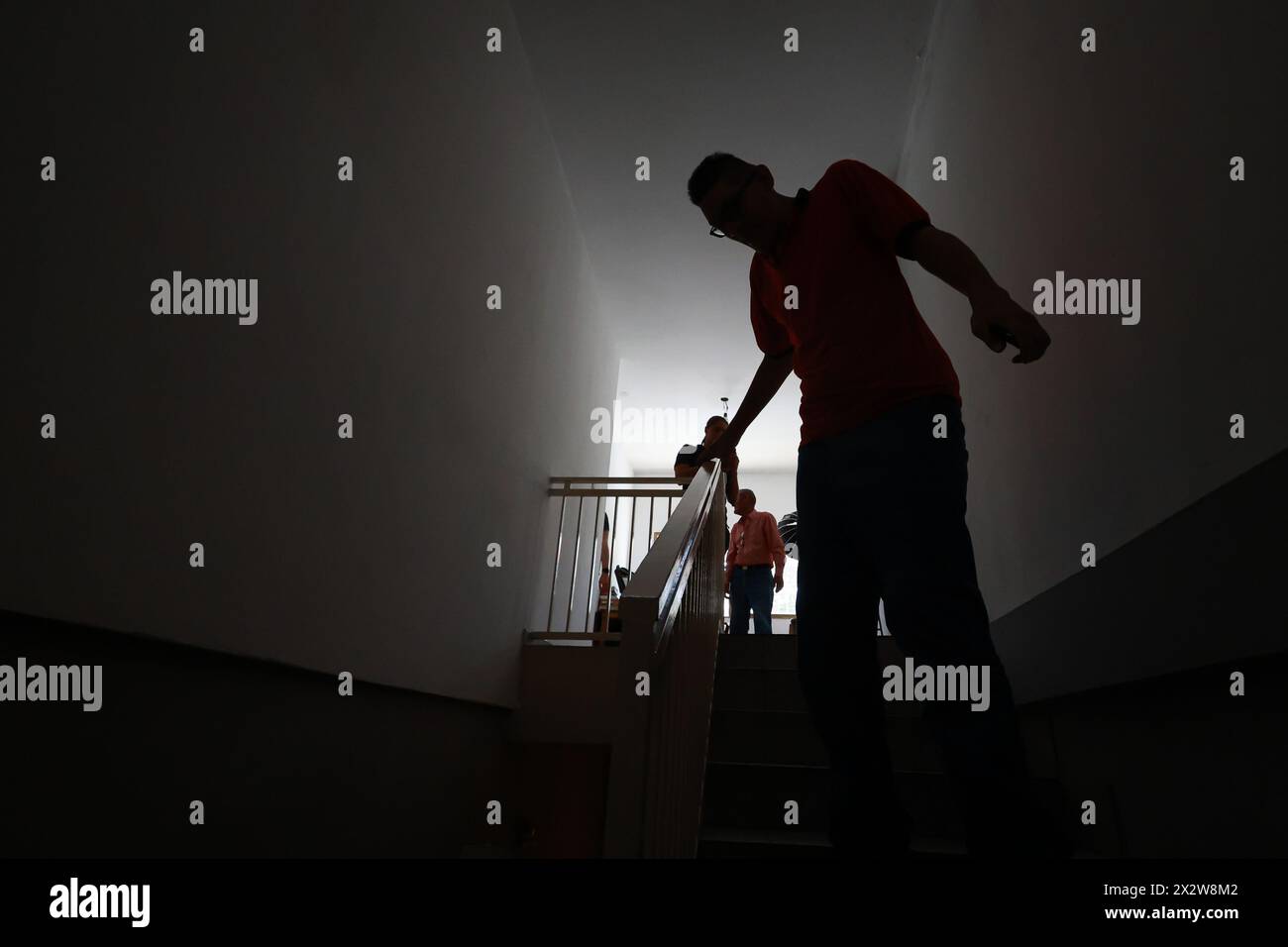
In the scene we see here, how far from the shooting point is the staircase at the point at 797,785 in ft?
5.32

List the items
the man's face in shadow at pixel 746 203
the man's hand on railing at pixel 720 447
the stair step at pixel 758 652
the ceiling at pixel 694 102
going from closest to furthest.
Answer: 1. the man's face in shadow at pixel 746 203
2. the man's hand on railing at pixel 720 447
3. the stair step at pixel 758 652
4. the ceiling at pixel 694 102

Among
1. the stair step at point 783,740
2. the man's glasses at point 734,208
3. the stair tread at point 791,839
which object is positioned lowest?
the stair tread at point 791,839

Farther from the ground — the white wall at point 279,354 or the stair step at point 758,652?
the white wall at point 279,354

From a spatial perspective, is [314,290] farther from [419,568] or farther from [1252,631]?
[1252,631]

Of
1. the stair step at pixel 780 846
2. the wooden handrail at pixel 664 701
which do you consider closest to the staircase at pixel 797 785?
the stair step at pixel 780 846

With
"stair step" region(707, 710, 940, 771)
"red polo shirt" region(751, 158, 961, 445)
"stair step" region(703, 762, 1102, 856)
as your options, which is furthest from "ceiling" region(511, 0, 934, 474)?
"stair step" region(703, 762, 1102, 856)

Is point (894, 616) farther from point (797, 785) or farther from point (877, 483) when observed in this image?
point (797, 785)

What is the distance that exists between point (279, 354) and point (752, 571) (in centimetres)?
371

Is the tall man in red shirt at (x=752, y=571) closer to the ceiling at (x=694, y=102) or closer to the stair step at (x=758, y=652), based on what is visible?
the stair step at (x=758, y=652)

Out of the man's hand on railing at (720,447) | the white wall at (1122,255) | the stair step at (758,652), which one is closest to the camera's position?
the white wall at (1122,255)

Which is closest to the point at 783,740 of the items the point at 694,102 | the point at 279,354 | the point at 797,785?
the point at 797,785

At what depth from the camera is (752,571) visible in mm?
4844

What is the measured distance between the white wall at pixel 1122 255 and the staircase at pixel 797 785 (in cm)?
53

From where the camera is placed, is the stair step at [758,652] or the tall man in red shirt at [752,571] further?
the tall man in red shirt at [752,571]
